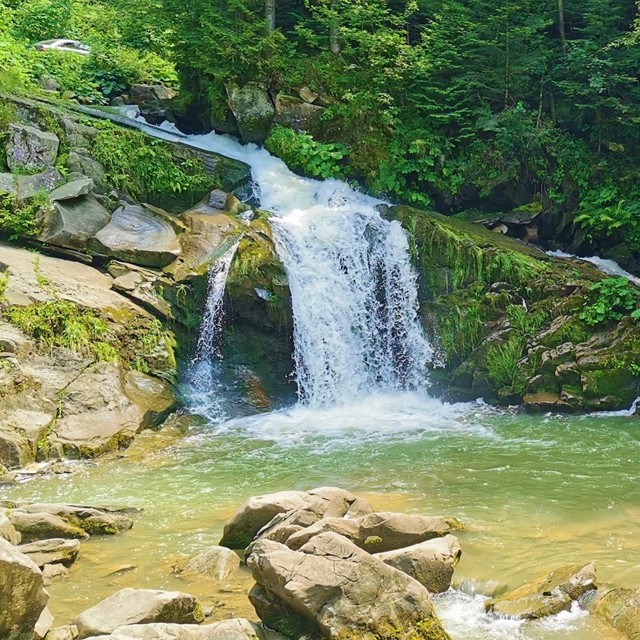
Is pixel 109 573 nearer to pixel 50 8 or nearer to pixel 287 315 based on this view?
pixel 287 315

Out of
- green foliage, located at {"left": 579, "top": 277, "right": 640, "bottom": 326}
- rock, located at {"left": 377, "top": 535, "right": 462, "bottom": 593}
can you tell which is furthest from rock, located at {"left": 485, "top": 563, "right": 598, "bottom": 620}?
green foliage, located at {"left": 579, "top": 277, "right": 640, "bottom": 326}

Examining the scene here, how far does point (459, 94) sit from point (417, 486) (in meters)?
11.9

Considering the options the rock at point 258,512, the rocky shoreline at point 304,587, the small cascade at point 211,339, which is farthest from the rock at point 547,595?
the small cascade at point 211,339

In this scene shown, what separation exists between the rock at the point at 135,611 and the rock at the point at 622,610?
9.07 feet

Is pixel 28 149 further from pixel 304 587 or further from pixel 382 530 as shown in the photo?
pixel 304 587

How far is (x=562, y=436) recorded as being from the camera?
1017 cm

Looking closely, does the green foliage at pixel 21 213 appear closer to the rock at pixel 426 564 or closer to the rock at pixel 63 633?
the rock at pixel 63 633

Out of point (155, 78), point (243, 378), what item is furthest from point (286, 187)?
point (155, 78)

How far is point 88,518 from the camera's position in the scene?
645cm

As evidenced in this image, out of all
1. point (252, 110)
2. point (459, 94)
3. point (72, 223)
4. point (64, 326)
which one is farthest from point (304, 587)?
point (459, 94)

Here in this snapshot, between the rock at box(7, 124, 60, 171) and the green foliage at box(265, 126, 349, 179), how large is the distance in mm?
5257

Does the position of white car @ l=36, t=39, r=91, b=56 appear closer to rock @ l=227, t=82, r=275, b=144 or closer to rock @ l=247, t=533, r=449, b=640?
rock @ l=227, t=82, r=275, b=144

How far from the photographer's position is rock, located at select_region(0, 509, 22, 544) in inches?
208

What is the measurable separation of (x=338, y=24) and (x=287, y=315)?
909 centimetres
